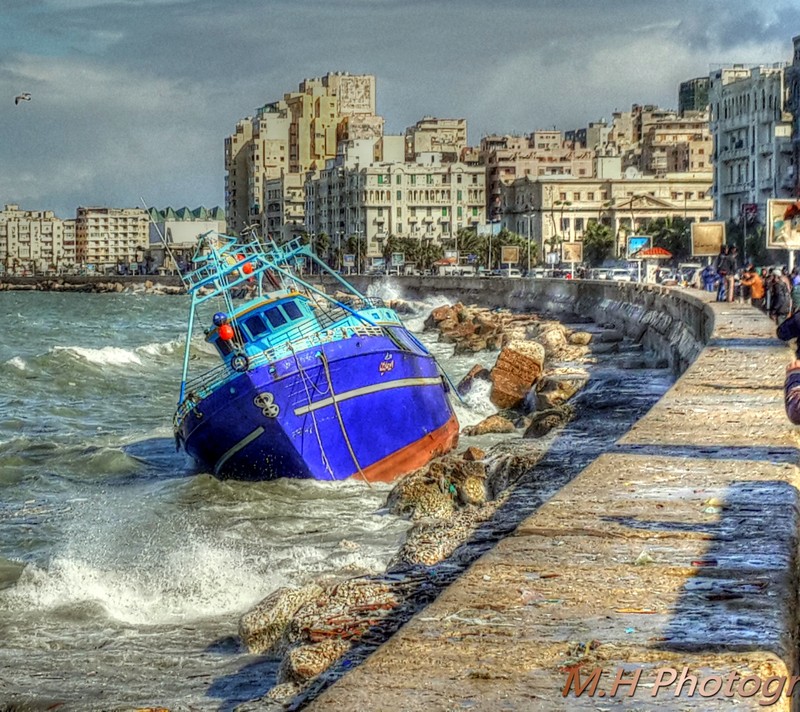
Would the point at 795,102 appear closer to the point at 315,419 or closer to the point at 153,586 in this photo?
the point at 315,419

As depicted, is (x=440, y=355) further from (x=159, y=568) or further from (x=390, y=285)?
(x=390, y=285)

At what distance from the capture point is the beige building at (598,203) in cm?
14850

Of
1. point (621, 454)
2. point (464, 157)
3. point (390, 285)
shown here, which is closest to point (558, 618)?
point (621, 454)

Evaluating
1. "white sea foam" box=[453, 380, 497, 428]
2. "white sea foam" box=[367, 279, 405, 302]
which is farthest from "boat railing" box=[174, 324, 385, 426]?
"white sea foam" box=[367, 279, 405, 302]

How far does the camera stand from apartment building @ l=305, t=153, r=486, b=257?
160 m

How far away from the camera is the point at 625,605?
6715mm

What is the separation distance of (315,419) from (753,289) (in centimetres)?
1796

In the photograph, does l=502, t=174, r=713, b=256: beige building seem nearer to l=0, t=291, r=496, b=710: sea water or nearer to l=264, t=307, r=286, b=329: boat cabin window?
l=0, t=291, r=496, b=710: sea water

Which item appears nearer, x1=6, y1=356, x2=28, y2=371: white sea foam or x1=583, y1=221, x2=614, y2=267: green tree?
x1=6, y1=356, x2=28, y2=371: white sea foam

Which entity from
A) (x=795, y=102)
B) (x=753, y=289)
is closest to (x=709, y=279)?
(x=753, y=289)

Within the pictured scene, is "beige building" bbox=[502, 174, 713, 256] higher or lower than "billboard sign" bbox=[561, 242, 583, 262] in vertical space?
higher

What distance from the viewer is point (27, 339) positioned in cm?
7875

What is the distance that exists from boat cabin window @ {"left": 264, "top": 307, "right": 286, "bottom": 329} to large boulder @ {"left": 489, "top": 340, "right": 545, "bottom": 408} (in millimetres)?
8071

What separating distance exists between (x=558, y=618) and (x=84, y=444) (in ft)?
73.0
